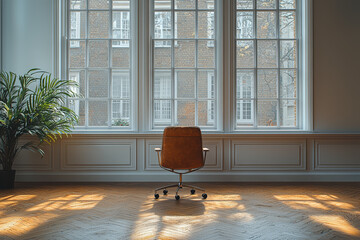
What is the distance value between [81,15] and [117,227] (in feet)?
12.5

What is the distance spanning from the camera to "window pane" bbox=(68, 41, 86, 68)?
514 centimetres

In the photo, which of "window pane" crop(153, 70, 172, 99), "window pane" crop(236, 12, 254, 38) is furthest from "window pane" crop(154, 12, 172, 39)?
"window pane" crop(236, 12, 254, 38)

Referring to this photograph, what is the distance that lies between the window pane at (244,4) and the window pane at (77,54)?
107 inches

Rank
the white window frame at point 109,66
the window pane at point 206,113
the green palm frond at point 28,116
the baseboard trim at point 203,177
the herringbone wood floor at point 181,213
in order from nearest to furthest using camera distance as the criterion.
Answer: the herringbone wood floor at point 181,213 < the green palm frond at point 28,116 < the baseboard trim at point 203,177 < the white window frame at point 109,66 < the window pane at point 206,113

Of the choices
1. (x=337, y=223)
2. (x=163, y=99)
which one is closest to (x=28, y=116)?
(x=163, y=99)

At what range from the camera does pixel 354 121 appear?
492cm

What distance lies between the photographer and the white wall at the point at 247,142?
16.0 ft

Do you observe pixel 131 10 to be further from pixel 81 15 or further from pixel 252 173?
pixel 252 173

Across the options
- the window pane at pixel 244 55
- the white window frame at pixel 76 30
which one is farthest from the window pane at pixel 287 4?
the white window frame at pixel 76 30

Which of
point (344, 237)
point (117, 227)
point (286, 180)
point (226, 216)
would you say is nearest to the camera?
point (344, 237)

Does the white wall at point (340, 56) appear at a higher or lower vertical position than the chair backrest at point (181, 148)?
higher

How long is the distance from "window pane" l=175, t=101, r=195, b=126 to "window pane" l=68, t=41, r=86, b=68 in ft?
5.81

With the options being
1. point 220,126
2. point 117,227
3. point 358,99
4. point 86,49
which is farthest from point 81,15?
point 358,99

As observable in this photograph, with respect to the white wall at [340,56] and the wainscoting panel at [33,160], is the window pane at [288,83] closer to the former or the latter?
the white wall at [340,56]
